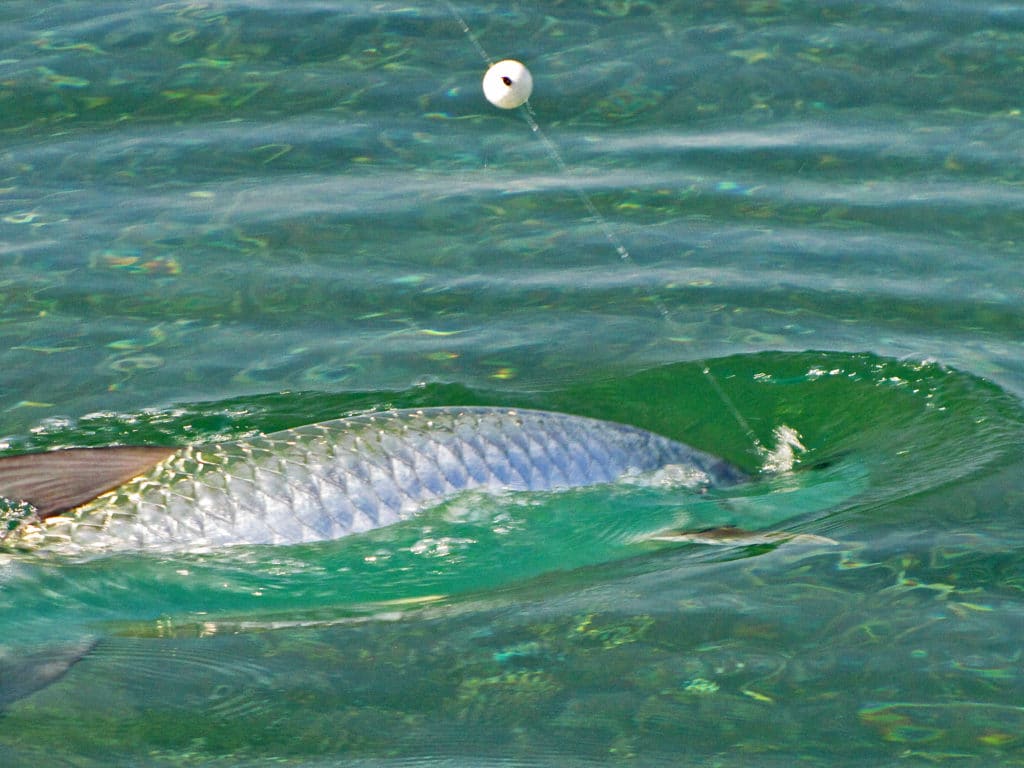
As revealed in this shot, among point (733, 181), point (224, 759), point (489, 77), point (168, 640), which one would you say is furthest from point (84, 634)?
point (733, 181)

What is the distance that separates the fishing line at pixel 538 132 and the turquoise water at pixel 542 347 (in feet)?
0.14

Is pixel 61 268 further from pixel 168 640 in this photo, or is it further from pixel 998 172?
pixel 998 172

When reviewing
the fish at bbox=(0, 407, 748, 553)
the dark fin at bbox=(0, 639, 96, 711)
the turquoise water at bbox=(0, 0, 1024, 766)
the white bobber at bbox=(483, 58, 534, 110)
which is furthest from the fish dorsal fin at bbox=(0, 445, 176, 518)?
the white bobber at bbox=(483, 58, 534, 110)

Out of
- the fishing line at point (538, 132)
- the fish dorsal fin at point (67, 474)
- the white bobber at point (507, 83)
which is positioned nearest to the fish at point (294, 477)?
the fish dorsal fin at point (67, 474)

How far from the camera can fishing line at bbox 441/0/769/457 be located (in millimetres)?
5312

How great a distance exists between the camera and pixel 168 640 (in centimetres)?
477

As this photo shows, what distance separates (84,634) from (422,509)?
1217mm

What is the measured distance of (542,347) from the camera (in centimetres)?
653

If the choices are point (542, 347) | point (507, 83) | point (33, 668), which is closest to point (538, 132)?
point (542, 347)

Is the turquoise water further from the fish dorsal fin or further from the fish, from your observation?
the fish dorsal fin

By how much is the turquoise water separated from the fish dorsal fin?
23 cm

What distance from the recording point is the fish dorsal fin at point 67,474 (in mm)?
5008

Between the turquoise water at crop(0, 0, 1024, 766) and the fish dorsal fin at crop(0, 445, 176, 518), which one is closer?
the turquoise water at crop(0, 0, 1024, 766)

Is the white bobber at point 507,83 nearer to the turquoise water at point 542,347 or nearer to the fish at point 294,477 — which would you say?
the fish at point 294,477
